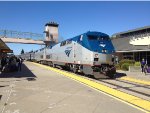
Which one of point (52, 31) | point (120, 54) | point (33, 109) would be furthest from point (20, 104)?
point (52, 31)

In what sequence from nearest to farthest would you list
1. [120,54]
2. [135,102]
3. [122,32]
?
[135,102] → [120,54] → [122,32]

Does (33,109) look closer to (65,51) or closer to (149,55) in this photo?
(65,51)

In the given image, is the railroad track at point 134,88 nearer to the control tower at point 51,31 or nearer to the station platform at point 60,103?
the station platform at point 60,103

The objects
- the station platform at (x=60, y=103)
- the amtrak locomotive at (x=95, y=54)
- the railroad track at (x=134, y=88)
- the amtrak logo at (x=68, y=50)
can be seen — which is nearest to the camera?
the station platform at (x=60, y=103)

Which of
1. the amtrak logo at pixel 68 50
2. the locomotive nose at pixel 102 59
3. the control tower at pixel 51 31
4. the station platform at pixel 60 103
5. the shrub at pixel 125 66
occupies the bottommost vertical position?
the station platform at pixel 60 103

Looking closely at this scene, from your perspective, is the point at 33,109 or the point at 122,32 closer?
the point at 33,109

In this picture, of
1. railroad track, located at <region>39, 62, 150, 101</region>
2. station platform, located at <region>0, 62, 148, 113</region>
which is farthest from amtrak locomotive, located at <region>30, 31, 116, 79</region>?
station platform, located at <region>0, 62, 148, 113</region>

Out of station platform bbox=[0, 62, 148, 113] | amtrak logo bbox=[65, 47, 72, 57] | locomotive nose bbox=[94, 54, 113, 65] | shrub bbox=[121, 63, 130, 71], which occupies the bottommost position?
station platform bbox=[0, 62, 148, 113]

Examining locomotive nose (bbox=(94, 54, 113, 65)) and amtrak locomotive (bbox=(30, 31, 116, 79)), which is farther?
amtrak locomotive (bbox=(30, 31, 116, 79))

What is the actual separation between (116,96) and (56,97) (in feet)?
Result: 10.3

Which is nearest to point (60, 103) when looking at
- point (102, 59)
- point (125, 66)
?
point (102, 59)

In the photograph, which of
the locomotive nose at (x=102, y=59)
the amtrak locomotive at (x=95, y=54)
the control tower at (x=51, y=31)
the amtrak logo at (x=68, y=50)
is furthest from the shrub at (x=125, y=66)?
the control tower at (x=51, y=31)

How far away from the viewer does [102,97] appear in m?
13.5

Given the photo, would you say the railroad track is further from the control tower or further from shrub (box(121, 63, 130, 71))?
the control tower
